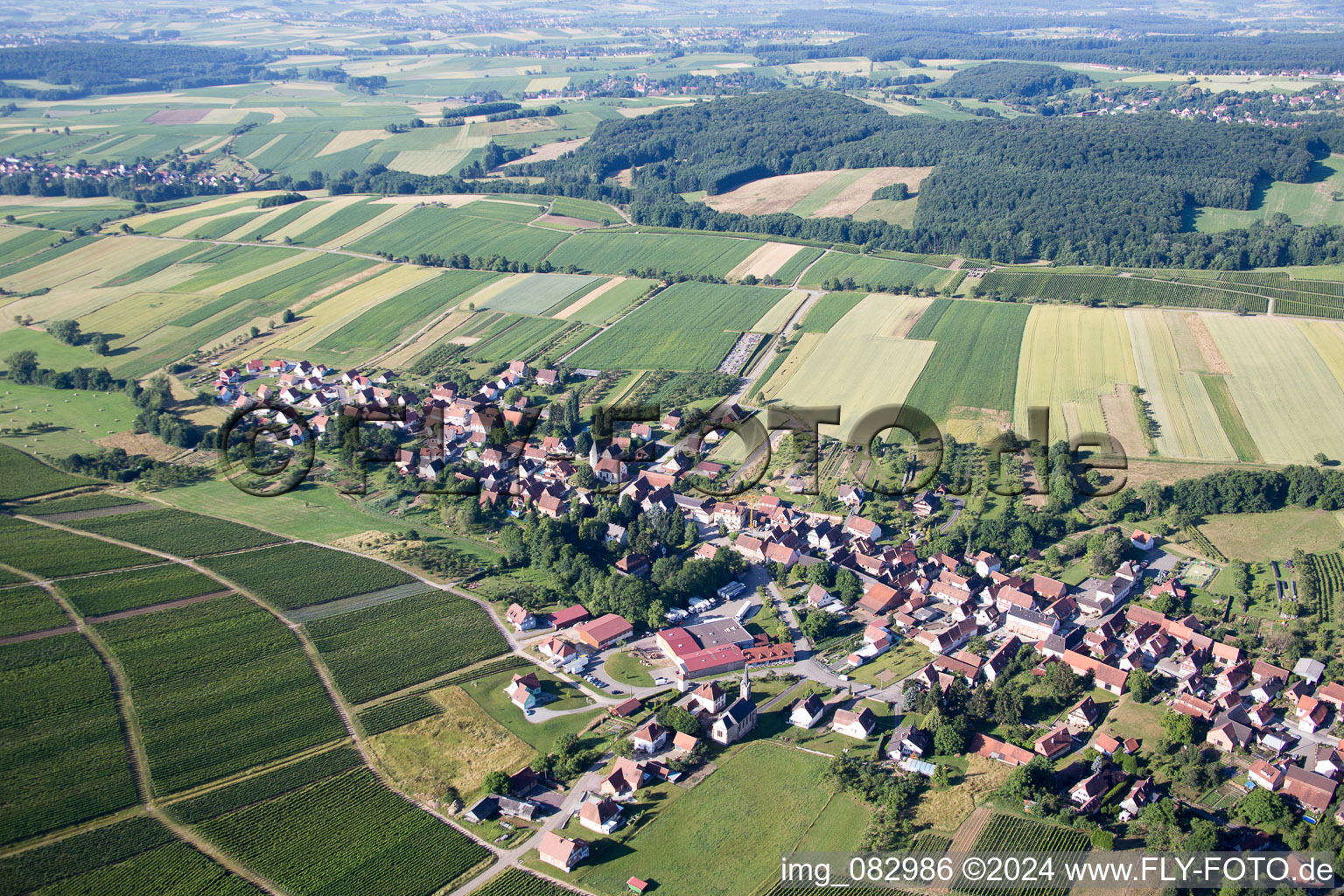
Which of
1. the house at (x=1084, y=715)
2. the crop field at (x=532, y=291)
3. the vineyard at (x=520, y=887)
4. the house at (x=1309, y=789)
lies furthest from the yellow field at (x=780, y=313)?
the vineyard at (x=520, y=887)

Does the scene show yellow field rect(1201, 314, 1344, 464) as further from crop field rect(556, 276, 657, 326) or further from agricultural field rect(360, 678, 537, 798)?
crop field rect(556, 276, 657, 326)

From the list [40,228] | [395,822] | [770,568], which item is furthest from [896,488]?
[40,228]

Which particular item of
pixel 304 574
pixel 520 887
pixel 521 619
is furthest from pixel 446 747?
pixel 304 574

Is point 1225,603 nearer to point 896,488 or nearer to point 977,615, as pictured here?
point 977,615

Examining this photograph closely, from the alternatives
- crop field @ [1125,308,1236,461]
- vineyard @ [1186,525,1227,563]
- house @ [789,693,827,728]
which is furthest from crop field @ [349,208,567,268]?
house @ [789,693,827,728]

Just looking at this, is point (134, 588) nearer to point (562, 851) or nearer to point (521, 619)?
point (521, 619)

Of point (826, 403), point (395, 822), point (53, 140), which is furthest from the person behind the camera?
point (53, 140)
